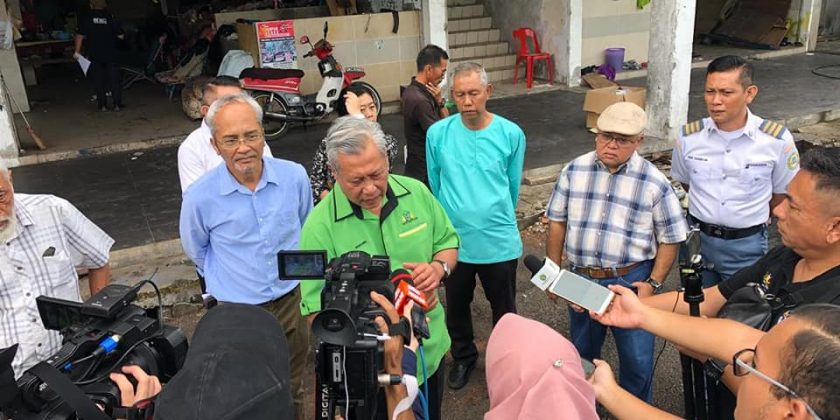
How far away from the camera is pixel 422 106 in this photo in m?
4.21

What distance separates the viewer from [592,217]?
3.05m

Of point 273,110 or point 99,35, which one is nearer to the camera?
point 273,110

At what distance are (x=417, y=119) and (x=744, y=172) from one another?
6.69ft

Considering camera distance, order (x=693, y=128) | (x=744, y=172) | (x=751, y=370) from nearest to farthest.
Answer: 1. (x=751, y=370)
2. (x=744, y=172)
3. (x=693, y=128)

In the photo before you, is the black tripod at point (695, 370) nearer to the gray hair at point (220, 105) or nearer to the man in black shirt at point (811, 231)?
the man in black shirt at point (811, 231)

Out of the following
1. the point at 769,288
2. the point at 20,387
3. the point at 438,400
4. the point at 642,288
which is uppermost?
the point at 20,387

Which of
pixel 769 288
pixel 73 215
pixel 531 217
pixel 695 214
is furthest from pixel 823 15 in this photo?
pixel 73 215

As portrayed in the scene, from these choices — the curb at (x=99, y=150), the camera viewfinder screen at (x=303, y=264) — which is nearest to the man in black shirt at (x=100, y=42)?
the curb at (x=99, y=150)

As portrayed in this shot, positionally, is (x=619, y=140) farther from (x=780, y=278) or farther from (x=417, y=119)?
(x=417, y=119)

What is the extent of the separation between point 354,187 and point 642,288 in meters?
1.50

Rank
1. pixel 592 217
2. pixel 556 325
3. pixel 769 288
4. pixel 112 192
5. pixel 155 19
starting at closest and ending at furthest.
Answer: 1. pixel 769 288
2. pixel 592 217
3. pixel 556 325
4. pixel 112 192
5. pixel 155 19

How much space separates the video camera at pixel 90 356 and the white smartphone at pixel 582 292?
50.8 inches

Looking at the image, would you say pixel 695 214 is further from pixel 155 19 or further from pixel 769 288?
pixel 155 19

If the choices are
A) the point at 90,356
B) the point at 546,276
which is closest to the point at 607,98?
the point at 546,276
